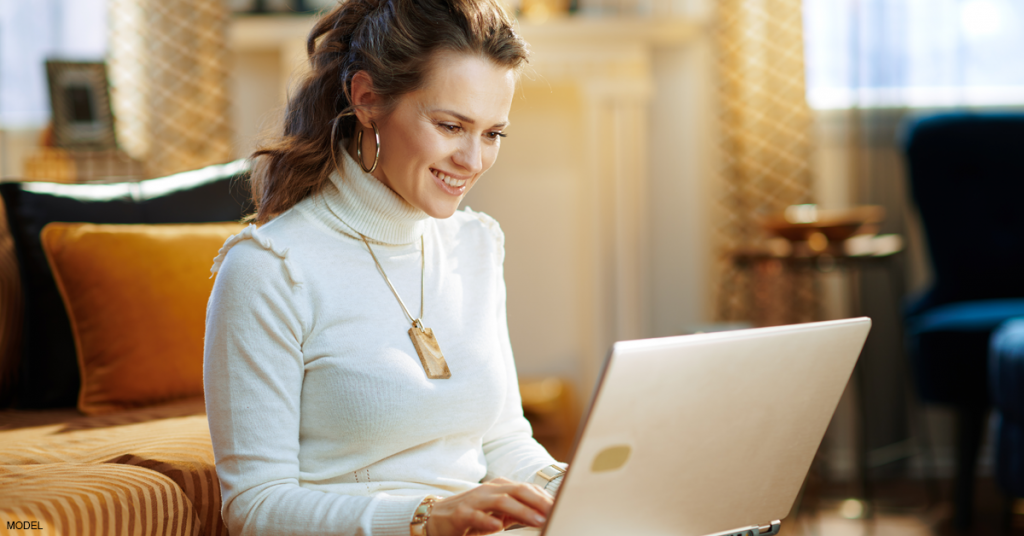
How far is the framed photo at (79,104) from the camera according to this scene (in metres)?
2.66

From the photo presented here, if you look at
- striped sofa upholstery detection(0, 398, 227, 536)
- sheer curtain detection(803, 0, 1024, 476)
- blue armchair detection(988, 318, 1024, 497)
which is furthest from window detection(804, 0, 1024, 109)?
striped sofa upholstery detection(0, 398, 227, 536)

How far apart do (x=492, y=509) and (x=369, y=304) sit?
0.30m

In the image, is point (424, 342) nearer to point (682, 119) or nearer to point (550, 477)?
point (550, 477)

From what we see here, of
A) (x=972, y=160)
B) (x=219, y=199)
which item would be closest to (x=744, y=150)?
(x=972, y=160)

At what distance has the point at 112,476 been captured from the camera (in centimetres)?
100

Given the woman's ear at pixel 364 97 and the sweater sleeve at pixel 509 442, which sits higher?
the woman's ear at pixel 364 97

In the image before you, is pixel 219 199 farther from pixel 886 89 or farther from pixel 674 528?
pixel 886 89

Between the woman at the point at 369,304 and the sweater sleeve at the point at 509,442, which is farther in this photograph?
the sweater sleeve at the point at 509,442

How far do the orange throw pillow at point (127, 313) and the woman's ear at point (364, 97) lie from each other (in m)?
0.68

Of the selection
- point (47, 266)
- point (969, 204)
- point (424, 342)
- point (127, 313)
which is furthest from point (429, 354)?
point (969, 204)

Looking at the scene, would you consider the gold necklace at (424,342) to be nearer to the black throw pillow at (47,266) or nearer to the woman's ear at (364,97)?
the woman's ear at (364,97)

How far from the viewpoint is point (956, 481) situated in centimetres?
227

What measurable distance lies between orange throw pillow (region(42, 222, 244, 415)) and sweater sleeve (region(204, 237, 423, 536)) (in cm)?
67

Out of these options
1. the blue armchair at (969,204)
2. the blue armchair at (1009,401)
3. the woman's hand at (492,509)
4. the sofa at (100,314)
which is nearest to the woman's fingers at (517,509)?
the woman's hand at (492,509)
